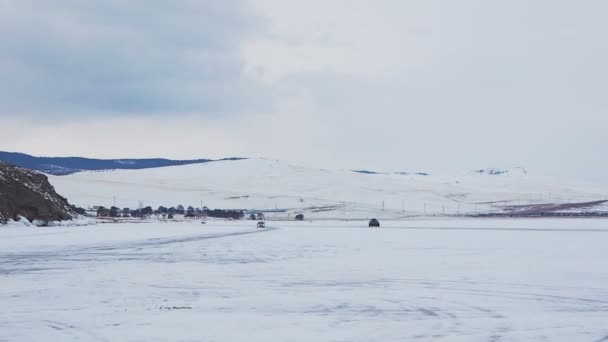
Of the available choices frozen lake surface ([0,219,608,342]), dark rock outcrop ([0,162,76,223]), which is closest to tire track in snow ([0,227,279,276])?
frozen lake surface ([0,219,608,342])

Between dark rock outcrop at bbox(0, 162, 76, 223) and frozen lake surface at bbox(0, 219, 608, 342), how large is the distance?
35.8 metres

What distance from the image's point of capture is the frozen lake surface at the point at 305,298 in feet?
39.2

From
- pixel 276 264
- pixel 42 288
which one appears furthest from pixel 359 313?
pixel 276 264

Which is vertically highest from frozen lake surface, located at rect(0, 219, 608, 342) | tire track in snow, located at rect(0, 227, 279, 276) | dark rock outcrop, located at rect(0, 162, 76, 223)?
dark rock outcrop, located at rect(0, 162, 76, 223)

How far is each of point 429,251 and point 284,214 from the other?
120741 millimetres

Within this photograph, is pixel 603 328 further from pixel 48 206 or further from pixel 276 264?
pixel 48 206

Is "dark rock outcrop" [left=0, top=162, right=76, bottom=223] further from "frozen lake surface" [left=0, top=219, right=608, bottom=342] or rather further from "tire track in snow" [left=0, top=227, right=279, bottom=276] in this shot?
Answer: "frozen lake surface" [left=0, top=219, right=608, bottom=342]

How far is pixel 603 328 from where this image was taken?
1210 cm

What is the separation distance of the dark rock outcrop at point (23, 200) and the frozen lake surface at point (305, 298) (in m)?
35.8

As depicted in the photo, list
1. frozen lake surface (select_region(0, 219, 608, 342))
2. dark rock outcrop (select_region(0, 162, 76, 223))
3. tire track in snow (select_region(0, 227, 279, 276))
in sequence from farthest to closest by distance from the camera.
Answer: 1. dark rock outcrop (select_region(0, 162, 76, 223))
2. tire track in snow (select_region(0, 227, 279, 276))
3. frozen lake surface (select_region(0, 219, 608, 342))

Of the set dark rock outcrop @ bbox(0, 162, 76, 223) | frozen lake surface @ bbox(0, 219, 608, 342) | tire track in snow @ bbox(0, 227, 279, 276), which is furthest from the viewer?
dark rock outcrop @ bbox(0, 162, 76, 223)

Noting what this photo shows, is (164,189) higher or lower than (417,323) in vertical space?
higher

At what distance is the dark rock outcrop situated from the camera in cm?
6150

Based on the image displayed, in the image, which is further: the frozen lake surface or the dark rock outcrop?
the dark rock outcrop
